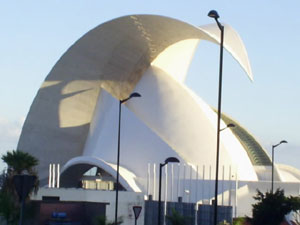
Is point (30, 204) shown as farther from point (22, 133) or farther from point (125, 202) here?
point (22, 133)

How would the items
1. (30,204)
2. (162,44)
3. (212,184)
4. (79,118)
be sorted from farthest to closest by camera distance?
(79,118) → (162,44) → (212,184) → (30,204)

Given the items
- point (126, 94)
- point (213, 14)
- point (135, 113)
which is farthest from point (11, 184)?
point (126, 94)

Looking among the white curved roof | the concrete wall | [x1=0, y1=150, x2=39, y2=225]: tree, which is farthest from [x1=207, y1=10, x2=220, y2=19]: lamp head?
the white curved roof

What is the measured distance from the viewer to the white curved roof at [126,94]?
48750 millimetres

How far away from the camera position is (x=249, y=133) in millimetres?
58750

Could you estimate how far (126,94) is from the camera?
53.7m

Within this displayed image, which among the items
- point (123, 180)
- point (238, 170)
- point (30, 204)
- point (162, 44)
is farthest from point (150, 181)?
point (30, 204)

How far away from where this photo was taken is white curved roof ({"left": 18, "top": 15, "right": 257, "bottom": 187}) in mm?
48750

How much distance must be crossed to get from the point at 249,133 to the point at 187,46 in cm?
923

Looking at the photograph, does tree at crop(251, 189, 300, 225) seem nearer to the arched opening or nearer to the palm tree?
the palm tree

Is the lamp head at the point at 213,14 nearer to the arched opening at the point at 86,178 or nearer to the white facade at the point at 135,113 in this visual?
the white facade at the point at 135,113

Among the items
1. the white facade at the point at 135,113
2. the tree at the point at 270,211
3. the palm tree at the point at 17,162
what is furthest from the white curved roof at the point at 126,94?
the tree at the point at 270,211

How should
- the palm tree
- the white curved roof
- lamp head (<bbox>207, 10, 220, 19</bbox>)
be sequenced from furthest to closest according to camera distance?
the white curved roof
the palm tree
lamp head (<bbox>207, 10, 220, 19</bbox>)

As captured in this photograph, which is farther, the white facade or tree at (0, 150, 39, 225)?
the white facade
